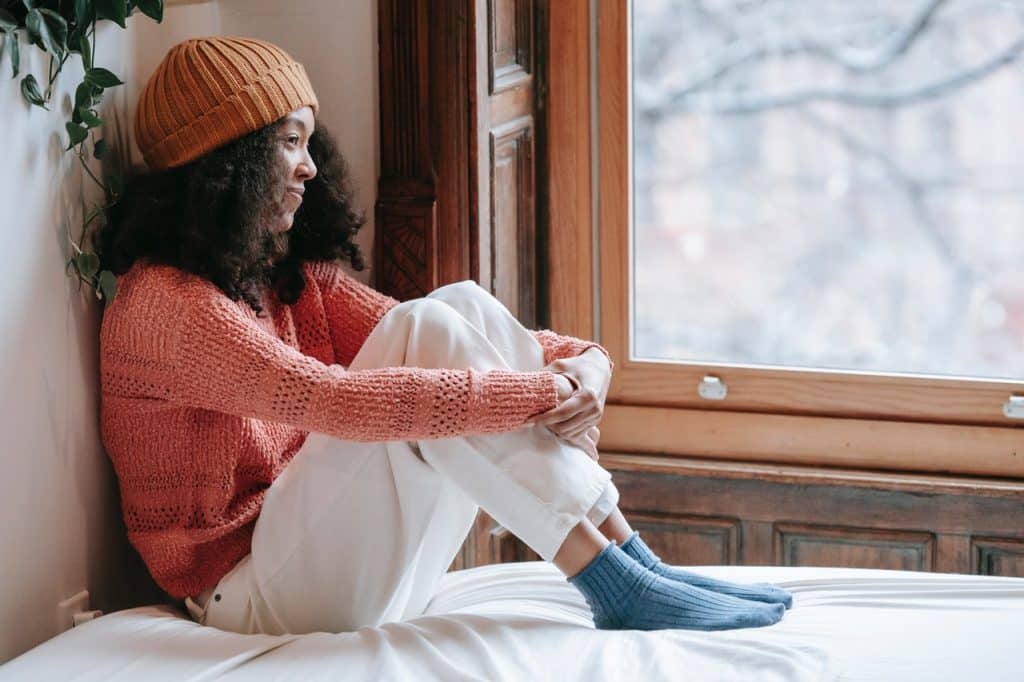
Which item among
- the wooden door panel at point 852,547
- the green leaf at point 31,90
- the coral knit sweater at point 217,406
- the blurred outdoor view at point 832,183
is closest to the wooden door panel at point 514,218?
the blurred outdoor view at point 832,183

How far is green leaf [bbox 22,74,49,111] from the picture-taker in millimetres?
1766

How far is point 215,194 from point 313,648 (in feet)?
2.08

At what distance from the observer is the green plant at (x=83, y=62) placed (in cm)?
173

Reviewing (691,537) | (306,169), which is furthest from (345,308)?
(691,537)

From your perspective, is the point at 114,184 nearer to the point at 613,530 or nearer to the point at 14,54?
the point at 14,54

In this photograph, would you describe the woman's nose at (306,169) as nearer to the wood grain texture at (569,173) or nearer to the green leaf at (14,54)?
the green leaf at (14,54)

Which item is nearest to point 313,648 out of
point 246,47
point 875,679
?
point 875,679

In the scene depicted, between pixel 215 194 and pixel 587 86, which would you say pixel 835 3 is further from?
pixel 215 194

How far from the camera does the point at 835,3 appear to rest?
2463 mm

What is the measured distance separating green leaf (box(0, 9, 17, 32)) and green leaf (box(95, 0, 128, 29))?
0.13 m

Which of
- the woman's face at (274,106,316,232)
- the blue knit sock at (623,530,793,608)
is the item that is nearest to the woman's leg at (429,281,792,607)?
the blue knit sock at (623,530,793,608)

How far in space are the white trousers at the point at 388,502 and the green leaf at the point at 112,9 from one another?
1.78ft

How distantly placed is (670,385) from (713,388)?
0.29 feet

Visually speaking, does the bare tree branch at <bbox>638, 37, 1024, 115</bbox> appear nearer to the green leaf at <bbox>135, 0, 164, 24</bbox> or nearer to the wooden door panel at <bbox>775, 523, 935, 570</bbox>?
the wooden door panel at <bbox>775, 523, 935, 570</bbox>
